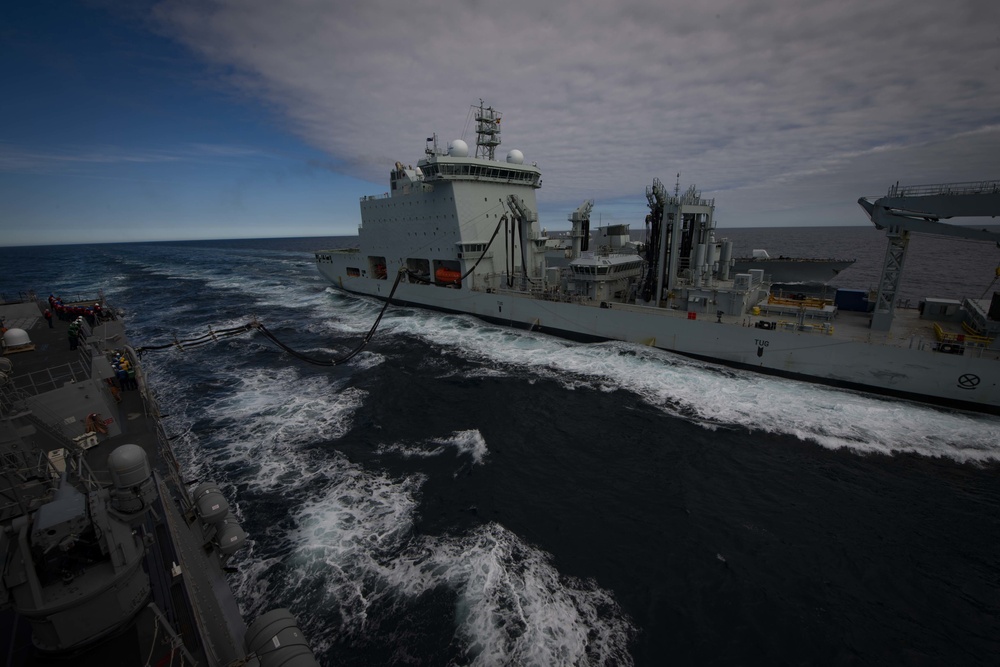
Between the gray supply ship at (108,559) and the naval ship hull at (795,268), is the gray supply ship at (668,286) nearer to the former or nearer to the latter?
the naval ship hull at (795,268)

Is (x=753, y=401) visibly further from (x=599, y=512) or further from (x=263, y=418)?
(x=263, y=418)

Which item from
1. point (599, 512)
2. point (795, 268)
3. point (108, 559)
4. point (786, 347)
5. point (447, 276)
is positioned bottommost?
point (599, 512)

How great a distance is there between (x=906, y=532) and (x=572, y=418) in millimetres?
9733

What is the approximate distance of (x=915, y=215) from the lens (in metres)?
19.2

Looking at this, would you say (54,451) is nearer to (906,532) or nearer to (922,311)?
(906,532)

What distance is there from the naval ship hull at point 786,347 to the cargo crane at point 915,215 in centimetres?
208

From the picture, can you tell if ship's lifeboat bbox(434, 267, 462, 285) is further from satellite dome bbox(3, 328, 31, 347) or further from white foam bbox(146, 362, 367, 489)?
satellite dome bbox(3, 328, 31, 347)

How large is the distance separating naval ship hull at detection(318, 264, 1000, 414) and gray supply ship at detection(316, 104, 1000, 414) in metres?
0.06

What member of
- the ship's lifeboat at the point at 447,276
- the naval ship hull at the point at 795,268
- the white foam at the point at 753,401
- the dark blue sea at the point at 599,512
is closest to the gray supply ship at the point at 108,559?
the dark blue sea at the point at 599,512

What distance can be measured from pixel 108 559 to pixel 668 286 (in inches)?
1034

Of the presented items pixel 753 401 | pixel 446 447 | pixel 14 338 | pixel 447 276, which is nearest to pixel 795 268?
pixel 753 401

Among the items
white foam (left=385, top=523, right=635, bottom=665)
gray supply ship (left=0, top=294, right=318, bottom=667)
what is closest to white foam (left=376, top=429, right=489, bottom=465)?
white foam (left=385, top=523, right=635, bottom=665)

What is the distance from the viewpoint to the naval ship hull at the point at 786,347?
1658 centimetres

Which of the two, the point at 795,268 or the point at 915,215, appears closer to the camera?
the point at 915,215
